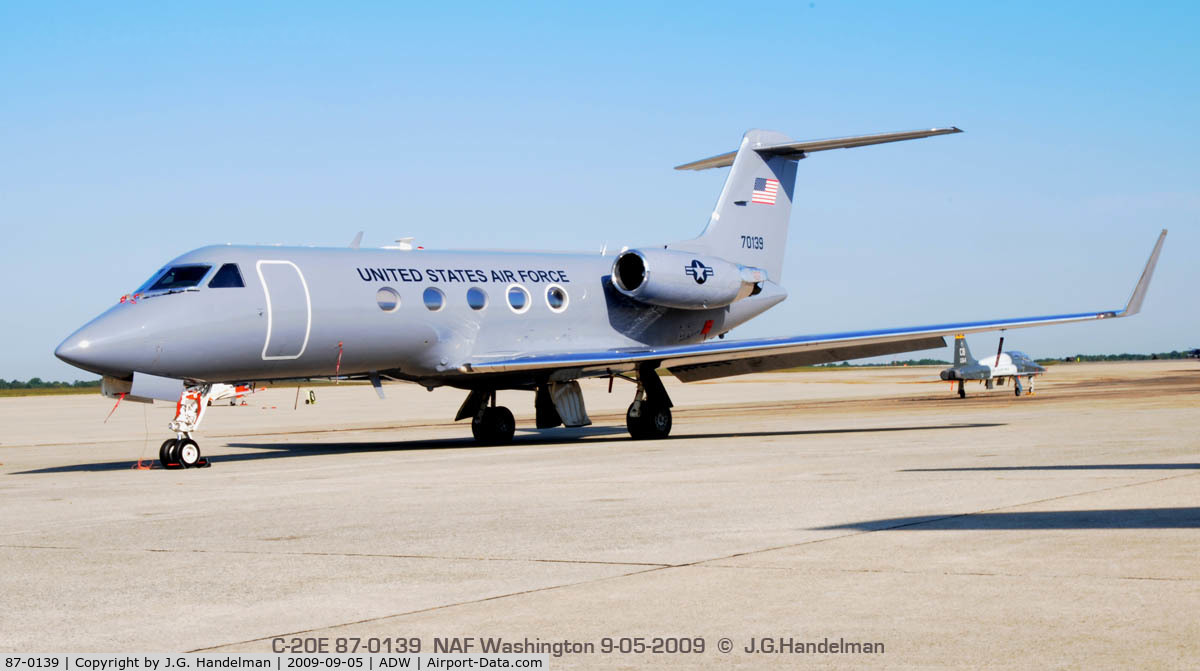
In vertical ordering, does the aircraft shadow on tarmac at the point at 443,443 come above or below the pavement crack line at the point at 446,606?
below

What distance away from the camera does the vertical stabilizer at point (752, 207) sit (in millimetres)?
24781

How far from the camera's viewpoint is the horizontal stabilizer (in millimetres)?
21844

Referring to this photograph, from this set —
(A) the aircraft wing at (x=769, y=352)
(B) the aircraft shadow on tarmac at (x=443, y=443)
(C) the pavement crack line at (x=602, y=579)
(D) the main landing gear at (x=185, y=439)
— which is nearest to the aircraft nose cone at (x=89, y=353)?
(D) the main landing gear at (x=185, y=439)

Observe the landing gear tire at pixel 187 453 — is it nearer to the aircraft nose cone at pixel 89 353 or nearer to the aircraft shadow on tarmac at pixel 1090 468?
the aircraft nose cone at pixel 89 353

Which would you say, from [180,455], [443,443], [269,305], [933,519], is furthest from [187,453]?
[933,519]

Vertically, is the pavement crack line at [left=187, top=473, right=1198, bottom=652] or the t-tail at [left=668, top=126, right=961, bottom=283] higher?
the t-tail at [left=668, top=126, right=961, bottom=283]

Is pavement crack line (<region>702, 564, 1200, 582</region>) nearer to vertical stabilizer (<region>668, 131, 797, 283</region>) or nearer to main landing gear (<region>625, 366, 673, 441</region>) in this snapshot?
main landing gear (<region>625, 366, 673, 441</region>)

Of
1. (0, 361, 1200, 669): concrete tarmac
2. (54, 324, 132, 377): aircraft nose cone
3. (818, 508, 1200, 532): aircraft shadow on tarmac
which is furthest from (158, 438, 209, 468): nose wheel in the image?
(818, 508, 1200, 532): aircraft shadow on tarmac

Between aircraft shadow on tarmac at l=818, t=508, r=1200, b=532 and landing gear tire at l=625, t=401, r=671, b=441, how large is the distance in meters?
12.2

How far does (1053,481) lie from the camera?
37.6 feet

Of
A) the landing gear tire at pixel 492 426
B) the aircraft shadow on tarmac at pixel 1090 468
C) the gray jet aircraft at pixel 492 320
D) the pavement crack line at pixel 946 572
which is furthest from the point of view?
the landing gear tire at pixel 492 426

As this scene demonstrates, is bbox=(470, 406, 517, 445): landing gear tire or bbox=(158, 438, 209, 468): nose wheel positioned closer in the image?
bbox=(158, 438, 209, 468): nose wheel

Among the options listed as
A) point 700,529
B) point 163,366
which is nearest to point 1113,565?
point 700,529

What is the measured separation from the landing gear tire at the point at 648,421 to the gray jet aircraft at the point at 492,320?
0.03m
